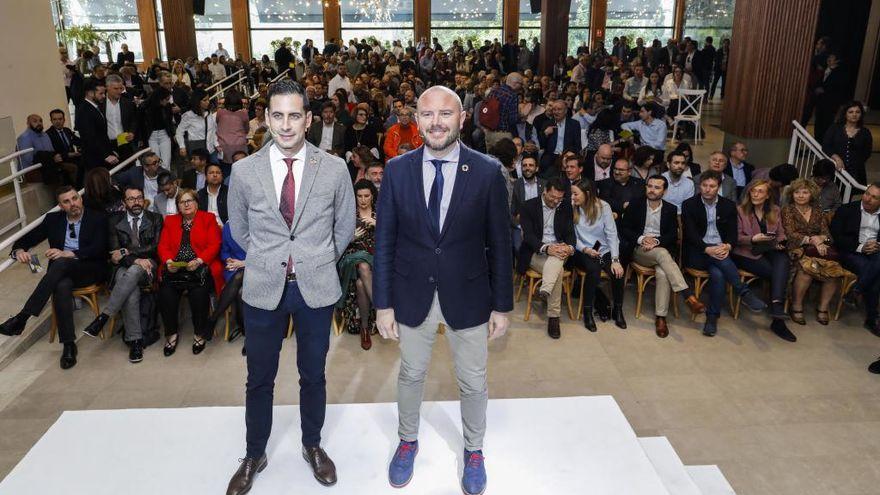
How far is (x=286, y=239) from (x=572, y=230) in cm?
313

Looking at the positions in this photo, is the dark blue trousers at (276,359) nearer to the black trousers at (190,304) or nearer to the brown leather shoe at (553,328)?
the black trousers at (190,304)

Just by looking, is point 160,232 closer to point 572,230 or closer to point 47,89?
point 572,230

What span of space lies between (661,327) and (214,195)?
3666 mm

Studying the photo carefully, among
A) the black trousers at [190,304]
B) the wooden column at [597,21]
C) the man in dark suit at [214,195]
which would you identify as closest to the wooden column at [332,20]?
the wooden column at [597,21]

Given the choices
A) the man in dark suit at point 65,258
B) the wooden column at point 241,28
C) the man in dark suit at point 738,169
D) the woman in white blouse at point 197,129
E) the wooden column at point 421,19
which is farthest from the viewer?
the wooden column at point 421,19

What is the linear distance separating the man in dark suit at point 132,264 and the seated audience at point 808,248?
4.69 m

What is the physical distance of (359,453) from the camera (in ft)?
9.13

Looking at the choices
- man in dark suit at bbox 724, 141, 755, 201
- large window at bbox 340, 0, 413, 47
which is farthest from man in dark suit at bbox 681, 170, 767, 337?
large window at bbox 340, 0, 413, 47

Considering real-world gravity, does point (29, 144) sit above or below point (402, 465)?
above

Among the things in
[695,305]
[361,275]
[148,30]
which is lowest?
[695,305]

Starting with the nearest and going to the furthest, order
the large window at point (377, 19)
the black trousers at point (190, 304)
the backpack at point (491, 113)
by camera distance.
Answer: the black trousers at point (190, 304) → the backpack at point (491, 113) → the large window at point (377, 19)

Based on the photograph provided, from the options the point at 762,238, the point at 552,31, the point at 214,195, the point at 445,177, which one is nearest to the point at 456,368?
the point at 445,177

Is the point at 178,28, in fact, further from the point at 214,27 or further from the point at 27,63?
the point at 27,63

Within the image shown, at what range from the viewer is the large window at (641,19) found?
2106 cm
